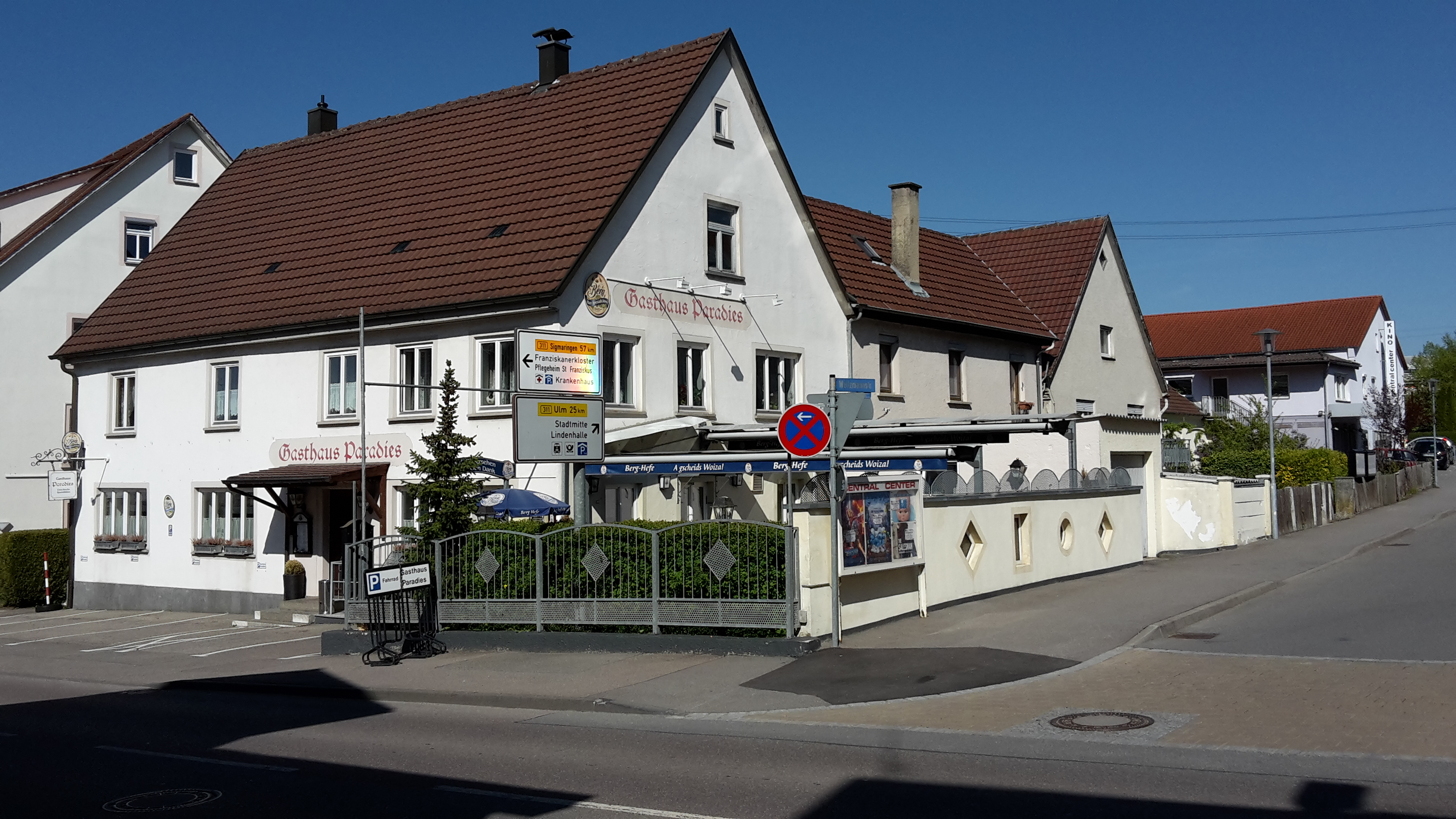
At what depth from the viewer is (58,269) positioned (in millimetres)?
32281

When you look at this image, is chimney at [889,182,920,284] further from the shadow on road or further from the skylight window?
the shadow on road

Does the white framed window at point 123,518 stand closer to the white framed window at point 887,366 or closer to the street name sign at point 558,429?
the street name sign at point 558,429

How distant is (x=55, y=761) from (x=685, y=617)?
23.5 ft

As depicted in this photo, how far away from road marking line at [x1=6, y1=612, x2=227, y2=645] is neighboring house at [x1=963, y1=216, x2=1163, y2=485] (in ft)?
58.3

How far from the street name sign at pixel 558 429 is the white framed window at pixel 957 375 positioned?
46.5 ft

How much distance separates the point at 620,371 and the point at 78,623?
12.6 metres

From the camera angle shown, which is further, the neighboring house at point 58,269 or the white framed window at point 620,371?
the neighboring house at point 58,269

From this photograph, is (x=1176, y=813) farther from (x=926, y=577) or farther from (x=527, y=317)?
(x=527, y=317)

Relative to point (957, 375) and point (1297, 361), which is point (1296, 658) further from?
point (1297, 361)

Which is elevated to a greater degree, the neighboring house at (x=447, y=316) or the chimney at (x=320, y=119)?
the chimney at (x=320, y=119)

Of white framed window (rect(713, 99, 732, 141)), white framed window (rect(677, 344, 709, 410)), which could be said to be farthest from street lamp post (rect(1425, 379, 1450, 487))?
white framed window (rect(677, 344, 709, 410))

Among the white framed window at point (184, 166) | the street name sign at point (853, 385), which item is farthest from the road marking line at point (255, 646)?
the white framed window at point (184, 166)

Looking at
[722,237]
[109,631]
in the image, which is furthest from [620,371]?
[109,631]

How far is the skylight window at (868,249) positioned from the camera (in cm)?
3003
